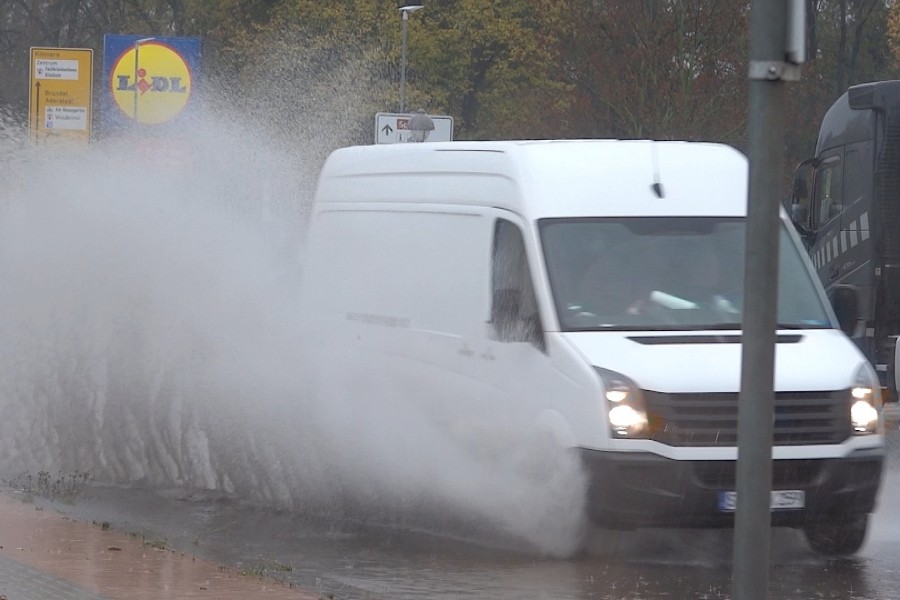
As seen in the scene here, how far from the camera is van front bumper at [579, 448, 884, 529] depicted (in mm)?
9164

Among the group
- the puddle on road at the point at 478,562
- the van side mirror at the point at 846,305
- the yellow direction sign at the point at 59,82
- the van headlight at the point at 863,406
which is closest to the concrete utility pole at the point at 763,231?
the puddle on road at the point at 478,562

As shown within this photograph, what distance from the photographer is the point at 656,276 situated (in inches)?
404

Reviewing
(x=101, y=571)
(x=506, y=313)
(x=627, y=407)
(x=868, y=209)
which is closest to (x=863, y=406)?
(x=627, y=407)

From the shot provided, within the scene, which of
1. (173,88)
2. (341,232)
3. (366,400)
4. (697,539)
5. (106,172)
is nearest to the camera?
(697,539)

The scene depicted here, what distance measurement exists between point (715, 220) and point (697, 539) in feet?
5.95

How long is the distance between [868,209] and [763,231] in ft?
50.8

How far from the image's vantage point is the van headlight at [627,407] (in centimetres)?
920

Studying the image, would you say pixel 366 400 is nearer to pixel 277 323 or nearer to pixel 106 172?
pixel 277 323

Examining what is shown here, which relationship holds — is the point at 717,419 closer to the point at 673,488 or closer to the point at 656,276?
the point at 673,488

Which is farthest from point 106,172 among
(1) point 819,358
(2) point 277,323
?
(1) point 819,358

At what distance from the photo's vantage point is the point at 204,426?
13.3m

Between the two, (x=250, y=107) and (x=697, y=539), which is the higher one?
(x=250, y=107)

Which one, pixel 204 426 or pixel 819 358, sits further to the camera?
pixel 204 426

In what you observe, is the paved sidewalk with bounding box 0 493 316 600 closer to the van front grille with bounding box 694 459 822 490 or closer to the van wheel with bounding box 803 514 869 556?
the van front grille with bounding box 694 459 822 490
